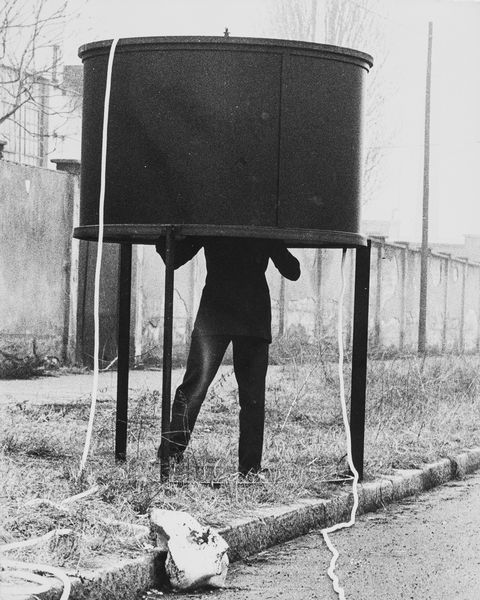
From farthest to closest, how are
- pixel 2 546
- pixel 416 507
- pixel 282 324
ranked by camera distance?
pixel 282 324
pixel 416 507
pixel 2 546

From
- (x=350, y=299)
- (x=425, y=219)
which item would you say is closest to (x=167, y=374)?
(x=350, y=299)

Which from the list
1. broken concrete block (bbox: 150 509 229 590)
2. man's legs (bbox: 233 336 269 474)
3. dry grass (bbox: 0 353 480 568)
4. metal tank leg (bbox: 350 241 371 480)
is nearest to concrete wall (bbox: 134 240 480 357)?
dry grass (bbox: 0 353 480 568)

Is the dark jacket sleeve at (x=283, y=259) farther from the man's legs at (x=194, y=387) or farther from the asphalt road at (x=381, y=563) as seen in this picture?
the asphalt road at (x=381, y=563)

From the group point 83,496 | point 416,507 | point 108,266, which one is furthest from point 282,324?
point 83,496

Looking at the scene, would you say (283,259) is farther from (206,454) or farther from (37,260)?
(37,260)

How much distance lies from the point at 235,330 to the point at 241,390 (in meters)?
0.38

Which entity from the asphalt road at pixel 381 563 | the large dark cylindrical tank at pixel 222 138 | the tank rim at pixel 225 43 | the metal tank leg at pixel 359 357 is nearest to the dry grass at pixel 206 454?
the metal tank leg at pixel 359 357

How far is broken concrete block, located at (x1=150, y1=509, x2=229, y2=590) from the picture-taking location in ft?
14.9

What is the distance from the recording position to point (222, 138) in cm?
585

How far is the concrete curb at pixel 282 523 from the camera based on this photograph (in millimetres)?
4219

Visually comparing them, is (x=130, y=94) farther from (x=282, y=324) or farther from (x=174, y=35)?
(x=282, y=324)

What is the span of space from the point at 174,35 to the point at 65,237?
334 inches

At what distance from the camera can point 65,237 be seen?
14.1 metres

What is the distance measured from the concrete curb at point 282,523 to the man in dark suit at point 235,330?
58 cm
